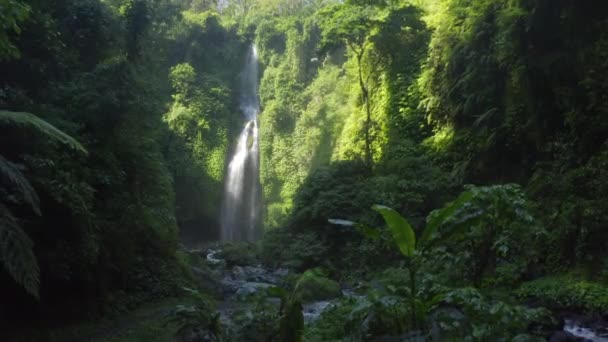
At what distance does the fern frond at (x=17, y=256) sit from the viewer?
200 inches

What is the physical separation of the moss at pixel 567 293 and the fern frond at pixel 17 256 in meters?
7.32

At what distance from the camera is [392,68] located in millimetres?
20281

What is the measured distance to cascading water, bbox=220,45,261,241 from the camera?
1266 inches

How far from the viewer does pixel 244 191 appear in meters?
33.1

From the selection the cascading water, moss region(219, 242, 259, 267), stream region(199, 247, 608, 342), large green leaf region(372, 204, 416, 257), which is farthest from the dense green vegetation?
the cascading water

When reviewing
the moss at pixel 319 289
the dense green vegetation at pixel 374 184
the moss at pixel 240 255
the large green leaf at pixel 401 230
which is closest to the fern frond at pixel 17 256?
the dense green vegetation at pixel 374 184

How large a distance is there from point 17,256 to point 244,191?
27923 mm

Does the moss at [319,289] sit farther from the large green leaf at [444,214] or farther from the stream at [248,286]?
the large green leaf at [444,214]

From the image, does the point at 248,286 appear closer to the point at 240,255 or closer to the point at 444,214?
the point at 444,214

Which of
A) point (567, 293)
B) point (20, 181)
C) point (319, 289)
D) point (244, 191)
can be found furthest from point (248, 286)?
point (244, 191)

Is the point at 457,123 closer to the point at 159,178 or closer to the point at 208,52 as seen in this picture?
the point at 159,178

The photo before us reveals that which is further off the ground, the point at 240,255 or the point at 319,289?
the point at 240,255

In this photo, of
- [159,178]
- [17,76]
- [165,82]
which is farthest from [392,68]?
[165,82]

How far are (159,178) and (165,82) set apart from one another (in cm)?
2299
